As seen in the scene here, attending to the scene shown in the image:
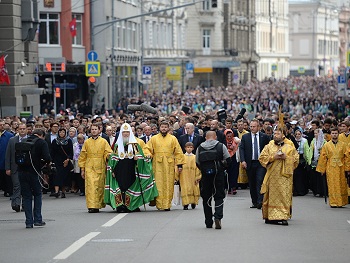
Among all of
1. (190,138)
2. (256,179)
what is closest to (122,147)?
(256,179)

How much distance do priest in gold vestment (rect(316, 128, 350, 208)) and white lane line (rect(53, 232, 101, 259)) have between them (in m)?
7.03

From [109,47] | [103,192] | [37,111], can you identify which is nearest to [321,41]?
[109,47]

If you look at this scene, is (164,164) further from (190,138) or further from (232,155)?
(232,155)

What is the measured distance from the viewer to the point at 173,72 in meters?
66.2

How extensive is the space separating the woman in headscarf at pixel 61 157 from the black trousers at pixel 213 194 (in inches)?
332

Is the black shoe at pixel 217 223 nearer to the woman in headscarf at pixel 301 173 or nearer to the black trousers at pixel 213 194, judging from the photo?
the black trousers at pixel 213 194

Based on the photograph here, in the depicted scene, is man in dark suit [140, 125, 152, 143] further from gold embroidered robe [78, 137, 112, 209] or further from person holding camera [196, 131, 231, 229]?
person holding camera [196, 131, 231, 229]

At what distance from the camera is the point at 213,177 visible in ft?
59.2

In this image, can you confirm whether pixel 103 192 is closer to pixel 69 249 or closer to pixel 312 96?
pixel 69 249

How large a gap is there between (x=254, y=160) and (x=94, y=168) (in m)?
3.06

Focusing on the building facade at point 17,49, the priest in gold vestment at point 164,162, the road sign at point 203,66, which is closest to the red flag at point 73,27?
the building facade at point 17,49

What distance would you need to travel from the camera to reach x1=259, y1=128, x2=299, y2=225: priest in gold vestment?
18.8 m

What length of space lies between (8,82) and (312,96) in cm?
3888

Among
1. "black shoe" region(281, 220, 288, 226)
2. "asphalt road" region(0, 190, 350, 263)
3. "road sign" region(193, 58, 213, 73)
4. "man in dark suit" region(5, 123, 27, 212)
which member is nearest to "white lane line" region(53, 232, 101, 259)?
"asphalt road" region(0, 190, 350, 263)
